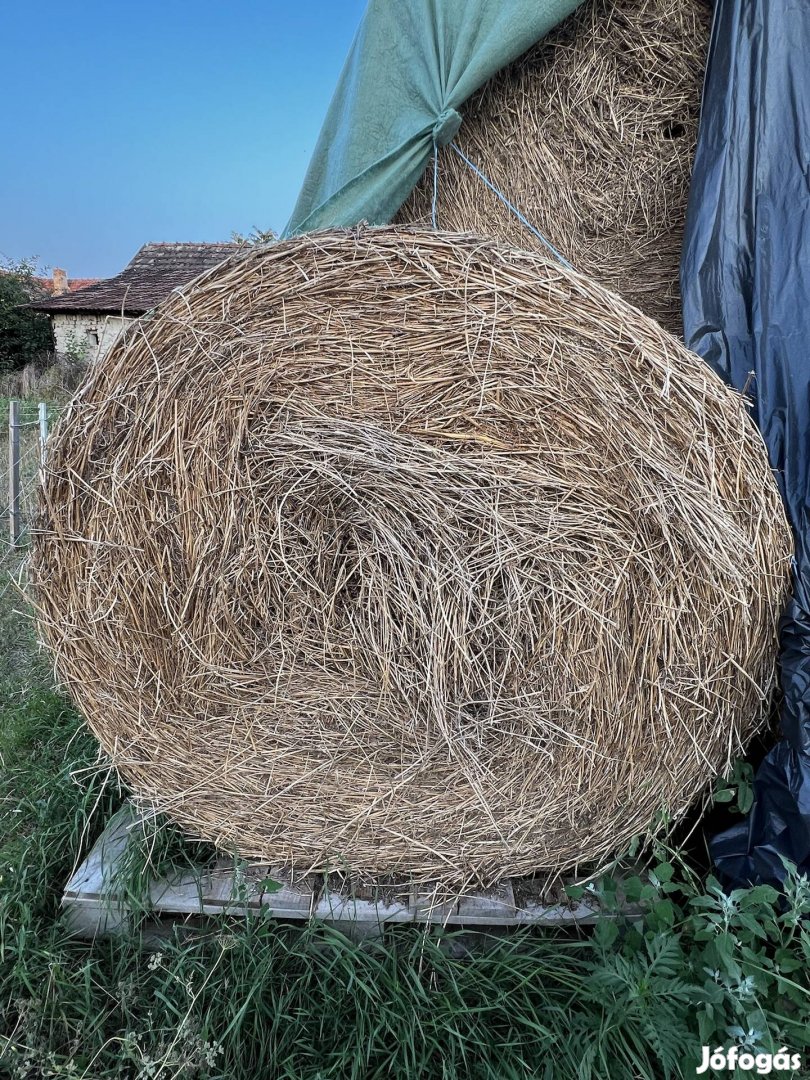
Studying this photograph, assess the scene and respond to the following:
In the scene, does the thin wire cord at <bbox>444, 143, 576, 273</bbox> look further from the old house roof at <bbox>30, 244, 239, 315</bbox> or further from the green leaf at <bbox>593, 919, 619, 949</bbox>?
the old house roof at <bbox>30, 244, 239, 315</bbox>

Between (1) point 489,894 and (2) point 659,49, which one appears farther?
(2) point 659,49

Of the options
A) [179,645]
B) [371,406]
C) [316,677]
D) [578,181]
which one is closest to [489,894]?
[316,677]

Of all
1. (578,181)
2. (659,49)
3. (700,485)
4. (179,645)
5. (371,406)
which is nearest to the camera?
(700,485)

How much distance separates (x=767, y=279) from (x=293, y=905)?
2031 millimetres

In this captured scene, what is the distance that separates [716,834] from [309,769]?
3.61 feet

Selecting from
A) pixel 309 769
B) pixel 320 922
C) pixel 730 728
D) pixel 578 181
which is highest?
pixel 578 181

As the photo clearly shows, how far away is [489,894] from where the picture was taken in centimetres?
171

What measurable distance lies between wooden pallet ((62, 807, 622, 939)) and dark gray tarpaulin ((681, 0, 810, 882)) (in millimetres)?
531

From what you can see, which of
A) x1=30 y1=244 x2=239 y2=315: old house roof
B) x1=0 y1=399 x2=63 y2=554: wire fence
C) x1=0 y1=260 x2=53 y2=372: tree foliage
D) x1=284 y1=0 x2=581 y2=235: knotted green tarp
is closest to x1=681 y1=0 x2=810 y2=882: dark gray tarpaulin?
x1=284 y1=0 x2=581 y2=235: knotted green tarp

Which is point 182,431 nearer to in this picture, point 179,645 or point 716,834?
point 179,645

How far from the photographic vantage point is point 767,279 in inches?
67.0

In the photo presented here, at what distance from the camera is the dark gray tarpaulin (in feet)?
5.12

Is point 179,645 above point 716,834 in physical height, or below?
above

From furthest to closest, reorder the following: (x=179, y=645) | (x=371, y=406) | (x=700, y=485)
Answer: (x=179, y=645) → (x=371, y=406) → (x=700, y=485)
